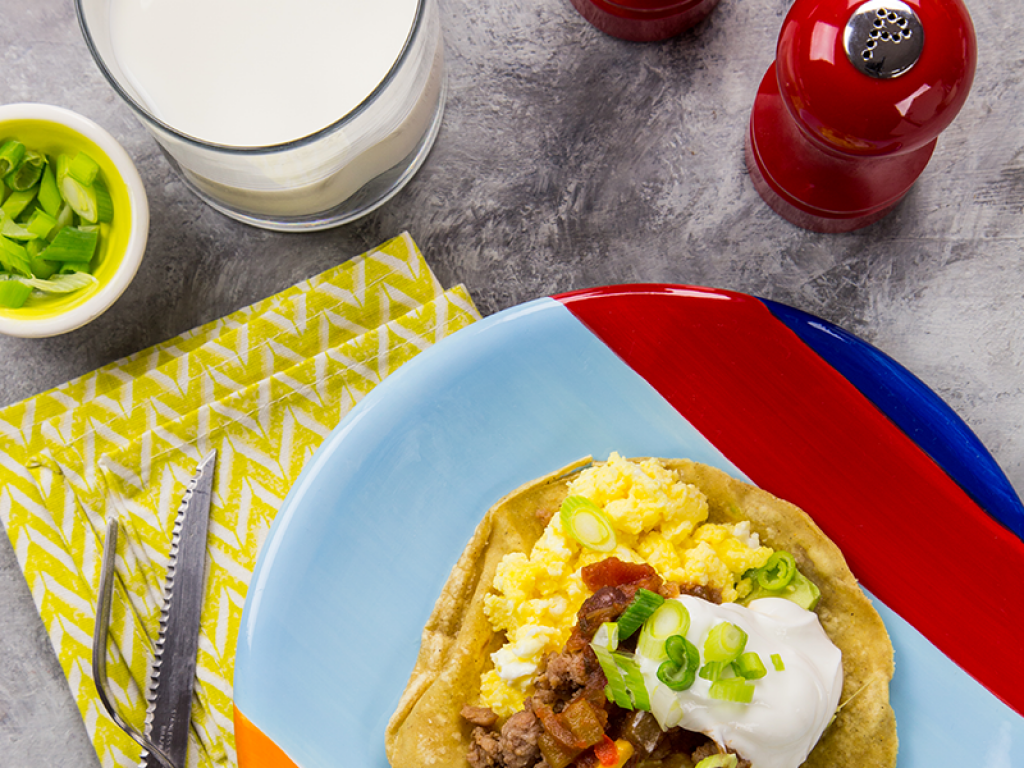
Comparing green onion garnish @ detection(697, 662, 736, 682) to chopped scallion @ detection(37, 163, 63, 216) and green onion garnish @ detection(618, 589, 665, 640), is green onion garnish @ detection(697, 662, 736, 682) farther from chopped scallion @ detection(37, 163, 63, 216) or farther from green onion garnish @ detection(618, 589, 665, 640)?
chopped scallion @ detection(37, 163, 63, 216)

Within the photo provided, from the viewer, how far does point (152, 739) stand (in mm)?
2500

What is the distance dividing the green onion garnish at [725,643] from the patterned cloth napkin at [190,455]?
1.27 metres

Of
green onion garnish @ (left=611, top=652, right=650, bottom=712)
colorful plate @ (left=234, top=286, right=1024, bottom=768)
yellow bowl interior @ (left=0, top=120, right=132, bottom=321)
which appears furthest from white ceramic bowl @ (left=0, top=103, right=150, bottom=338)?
green onion garnish @ (left=611, top=652, right=650, bottom=712)

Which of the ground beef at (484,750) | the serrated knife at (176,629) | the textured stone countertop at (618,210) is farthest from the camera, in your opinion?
the textured stone countertop at (618,210)

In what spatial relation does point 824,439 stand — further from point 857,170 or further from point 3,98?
point 3,98

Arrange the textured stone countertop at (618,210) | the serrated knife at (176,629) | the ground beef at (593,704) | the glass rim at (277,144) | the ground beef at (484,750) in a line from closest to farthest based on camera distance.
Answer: the glass rim at (277,144) < the ground beef at (593,704) < the ground beef at (484,750) < the serrated knife at (176,629) < the textured stone countertop at (618,210)

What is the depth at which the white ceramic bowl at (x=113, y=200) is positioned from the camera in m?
2.40

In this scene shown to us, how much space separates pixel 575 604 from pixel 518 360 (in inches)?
29.9

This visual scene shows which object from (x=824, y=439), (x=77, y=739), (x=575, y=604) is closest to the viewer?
(x=575, y=604)

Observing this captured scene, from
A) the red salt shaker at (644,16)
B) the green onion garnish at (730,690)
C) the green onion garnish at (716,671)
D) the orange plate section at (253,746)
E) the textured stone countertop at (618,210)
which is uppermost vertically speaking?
the red salt shaker at (644,16)

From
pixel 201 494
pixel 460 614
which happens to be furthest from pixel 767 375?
pixel 201 494

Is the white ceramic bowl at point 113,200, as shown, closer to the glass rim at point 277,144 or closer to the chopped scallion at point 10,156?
the chopped scallion at point 10,156

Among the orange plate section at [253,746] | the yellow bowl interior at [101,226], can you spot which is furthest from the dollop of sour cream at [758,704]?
the yellow bowl interior at [101,226]

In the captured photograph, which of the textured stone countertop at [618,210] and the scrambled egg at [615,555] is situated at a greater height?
the textured stone countertop at [618,210]
